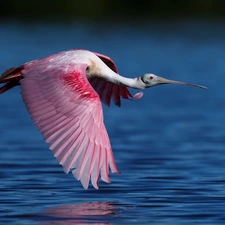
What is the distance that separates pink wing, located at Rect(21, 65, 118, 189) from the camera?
353 inches

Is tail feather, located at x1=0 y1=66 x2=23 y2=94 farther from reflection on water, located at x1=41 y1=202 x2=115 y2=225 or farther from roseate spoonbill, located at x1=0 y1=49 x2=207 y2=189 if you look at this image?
reflection on water, located at x1=41 y1=202 x2=115 y2=225

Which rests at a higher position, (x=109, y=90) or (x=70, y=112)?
(x=109, y=90)

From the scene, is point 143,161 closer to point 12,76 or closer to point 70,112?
point 12,76

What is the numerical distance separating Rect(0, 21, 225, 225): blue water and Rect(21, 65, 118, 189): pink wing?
0.68m

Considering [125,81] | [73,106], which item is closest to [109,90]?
[125,81]

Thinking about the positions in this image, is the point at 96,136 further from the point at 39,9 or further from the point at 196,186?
the point at 39,9

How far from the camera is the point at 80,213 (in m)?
9.74

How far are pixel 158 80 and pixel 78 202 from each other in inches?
76.7

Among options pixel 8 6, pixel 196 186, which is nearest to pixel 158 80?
pixel 196 186

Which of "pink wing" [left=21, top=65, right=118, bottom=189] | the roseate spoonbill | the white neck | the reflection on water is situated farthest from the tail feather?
the reflection on water

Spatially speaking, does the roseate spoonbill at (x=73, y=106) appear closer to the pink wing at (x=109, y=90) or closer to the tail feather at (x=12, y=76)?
the tail feather at (x=12, y=76)

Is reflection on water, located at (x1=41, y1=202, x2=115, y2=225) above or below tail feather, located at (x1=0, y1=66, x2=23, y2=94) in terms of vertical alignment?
below

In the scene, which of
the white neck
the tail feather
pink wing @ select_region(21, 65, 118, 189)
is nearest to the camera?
pink wing @ select_region(21, 65, 118, 189)

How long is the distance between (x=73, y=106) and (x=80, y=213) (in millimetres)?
1059
